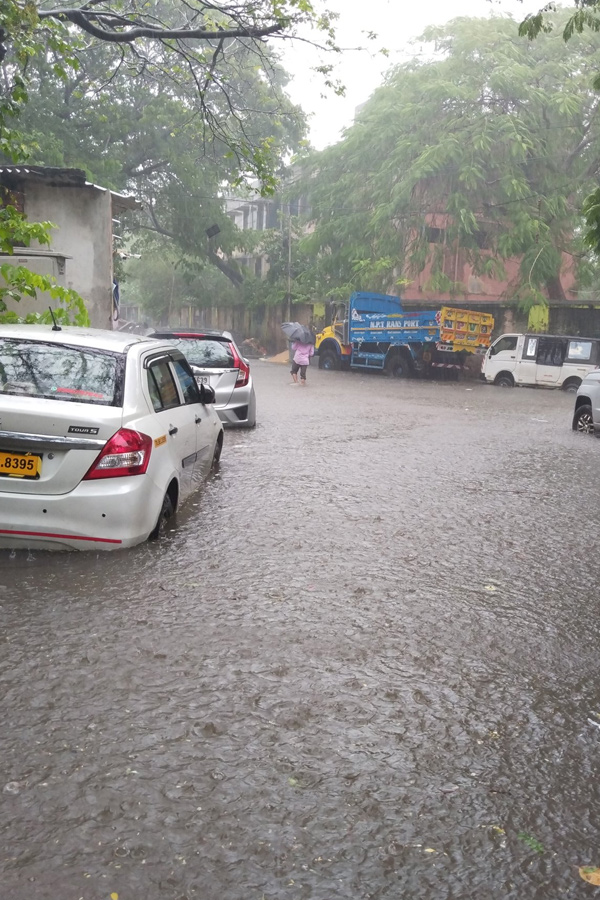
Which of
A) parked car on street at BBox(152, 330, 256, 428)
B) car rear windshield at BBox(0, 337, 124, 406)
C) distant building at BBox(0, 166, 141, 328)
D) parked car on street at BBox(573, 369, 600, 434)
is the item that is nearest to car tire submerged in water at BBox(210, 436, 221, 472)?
parked car on street at BBox(152, 330, 256, 428)

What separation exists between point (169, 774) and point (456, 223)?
28552 mm

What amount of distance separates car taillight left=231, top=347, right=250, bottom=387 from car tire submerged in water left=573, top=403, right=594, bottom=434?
5.78 m

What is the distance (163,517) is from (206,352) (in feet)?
22.0

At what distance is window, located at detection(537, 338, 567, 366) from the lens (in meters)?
26.1

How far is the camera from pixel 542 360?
1046 inches

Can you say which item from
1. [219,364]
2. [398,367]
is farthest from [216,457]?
[398,367]

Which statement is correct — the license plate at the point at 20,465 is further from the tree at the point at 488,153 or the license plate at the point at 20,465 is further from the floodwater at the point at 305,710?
the tree at the point at 488,153

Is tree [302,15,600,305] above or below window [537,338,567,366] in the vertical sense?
above

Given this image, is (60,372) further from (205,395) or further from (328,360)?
(328,360)

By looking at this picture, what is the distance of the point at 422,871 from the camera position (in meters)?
2.79

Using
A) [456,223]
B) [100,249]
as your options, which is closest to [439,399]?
[100,249]

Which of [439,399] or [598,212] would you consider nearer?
[598,212]

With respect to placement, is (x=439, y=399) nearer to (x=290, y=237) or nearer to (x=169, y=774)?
(x=169, y=774)

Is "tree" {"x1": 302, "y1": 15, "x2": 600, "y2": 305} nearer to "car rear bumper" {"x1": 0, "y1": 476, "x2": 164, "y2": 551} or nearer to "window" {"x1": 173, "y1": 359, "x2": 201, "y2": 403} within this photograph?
"window" {"x1": 173, "y1": 359, "x2": 201, "y2": 403}
